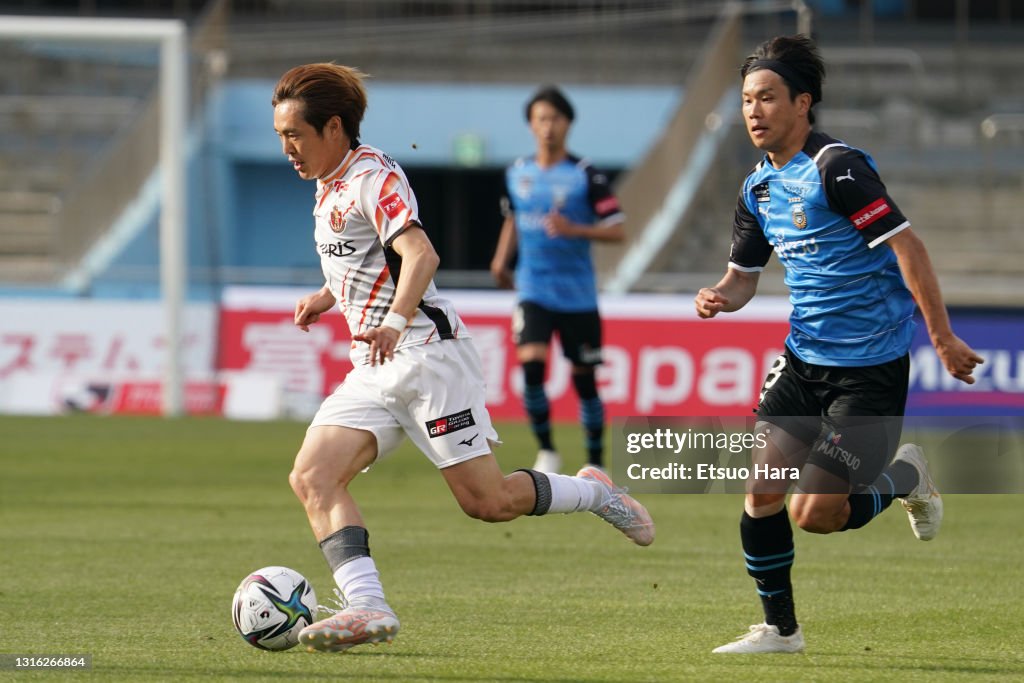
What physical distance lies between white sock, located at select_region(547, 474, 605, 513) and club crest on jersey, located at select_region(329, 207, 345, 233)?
128 centimetres

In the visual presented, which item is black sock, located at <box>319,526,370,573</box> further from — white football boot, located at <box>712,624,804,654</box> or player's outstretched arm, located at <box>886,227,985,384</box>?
player's outstretched arm, located at <box>886,227,985,384</box>

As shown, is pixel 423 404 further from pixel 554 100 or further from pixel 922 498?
pixel 554 100

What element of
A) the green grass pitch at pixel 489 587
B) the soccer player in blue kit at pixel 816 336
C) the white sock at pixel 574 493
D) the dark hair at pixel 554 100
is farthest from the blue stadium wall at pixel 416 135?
the soccer player in blue kit at pixel 816 336

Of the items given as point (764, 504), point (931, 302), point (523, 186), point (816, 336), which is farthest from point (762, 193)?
point (523, 186)

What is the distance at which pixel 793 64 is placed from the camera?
625cm

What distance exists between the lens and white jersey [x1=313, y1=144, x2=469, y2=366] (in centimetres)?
608

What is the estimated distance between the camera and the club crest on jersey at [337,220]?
6156 mm

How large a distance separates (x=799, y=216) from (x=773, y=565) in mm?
1234

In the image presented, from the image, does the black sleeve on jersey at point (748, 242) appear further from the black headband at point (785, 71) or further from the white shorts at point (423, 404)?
the white shorts at point (423, 404)

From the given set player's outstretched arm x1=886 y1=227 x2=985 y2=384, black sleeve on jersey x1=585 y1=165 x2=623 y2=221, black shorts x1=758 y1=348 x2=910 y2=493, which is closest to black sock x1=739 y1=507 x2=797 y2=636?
black shorts x1=758 y1=348 x2=910 y2=493

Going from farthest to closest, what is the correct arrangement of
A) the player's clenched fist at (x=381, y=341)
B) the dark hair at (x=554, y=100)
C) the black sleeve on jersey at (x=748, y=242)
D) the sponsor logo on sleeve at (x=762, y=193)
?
the dark hair at (x=554, y=100) → the black sleeve on jersey at (x=748, y=242) → the sponsor logo on sleeve at (x=762, y=193) → the player's clenched fist at (x=381, y=341)

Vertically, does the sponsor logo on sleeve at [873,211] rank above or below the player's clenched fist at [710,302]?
above

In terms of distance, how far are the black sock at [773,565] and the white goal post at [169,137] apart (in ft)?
44.2

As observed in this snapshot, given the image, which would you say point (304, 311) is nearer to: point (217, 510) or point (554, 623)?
point (554, 623)
